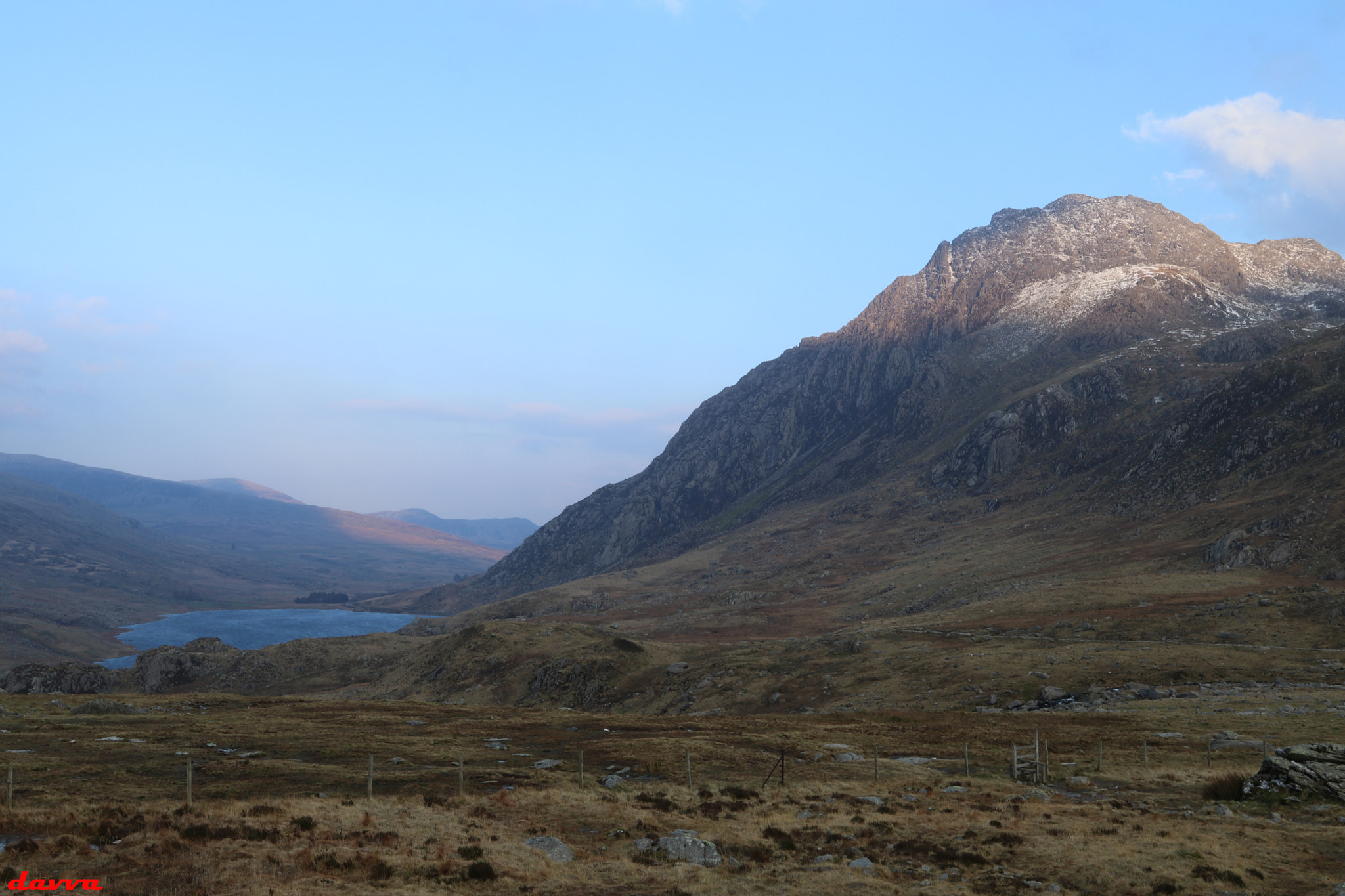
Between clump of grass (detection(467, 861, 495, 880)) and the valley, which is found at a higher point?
clump of grass (detection(467, 861, 495, 880))

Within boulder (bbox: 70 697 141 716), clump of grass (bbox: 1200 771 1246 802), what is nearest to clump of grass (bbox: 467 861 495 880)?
clump of grass (bbox: 1200 771 1246 802)

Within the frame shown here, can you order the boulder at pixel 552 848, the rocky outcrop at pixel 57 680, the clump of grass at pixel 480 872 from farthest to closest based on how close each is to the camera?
the rocky outcrop at pixel 57 680 < the boulder at pixel 552 848 < the clump of grass at pixel 480 872

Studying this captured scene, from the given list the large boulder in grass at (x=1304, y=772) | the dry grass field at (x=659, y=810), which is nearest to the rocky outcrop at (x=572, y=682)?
the dry grass field at (x=659, y=810)

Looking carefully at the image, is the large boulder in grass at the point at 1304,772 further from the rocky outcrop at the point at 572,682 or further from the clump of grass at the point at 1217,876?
the rocky outcrop at the point at 572,682

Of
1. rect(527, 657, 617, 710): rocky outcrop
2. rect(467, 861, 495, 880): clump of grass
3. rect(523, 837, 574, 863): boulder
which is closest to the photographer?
rect(467, 861, 495, 880): clump of grass

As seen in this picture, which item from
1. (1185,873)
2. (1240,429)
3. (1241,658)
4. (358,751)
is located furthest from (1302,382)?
(358,751)

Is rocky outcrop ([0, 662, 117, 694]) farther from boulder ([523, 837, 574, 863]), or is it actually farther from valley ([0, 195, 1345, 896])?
boulder ([523, 837, 574, 863])

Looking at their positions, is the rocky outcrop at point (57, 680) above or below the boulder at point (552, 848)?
below

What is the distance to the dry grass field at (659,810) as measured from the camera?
916 inches

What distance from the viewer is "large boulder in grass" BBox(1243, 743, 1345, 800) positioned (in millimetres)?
33125

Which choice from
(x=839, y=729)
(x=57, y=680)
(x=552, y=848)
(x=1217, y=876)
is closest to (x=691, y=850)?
(x=552, y=848)

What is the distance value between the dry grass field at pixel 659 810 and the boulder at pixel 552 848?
42 centimetres

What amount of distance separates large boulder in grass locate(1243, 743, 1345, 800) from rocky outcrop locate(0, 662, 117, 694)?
142 metres

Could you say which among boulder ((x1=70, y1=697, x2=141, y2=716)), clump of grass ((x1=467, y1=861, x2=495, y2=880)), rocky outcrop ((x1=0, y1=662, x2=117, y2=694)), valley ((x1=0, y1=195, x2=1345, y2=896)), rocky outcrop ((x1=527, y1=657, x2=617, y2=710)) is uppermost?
clump of grass ((x1=467, y1=861, x2=495, y2=880))
